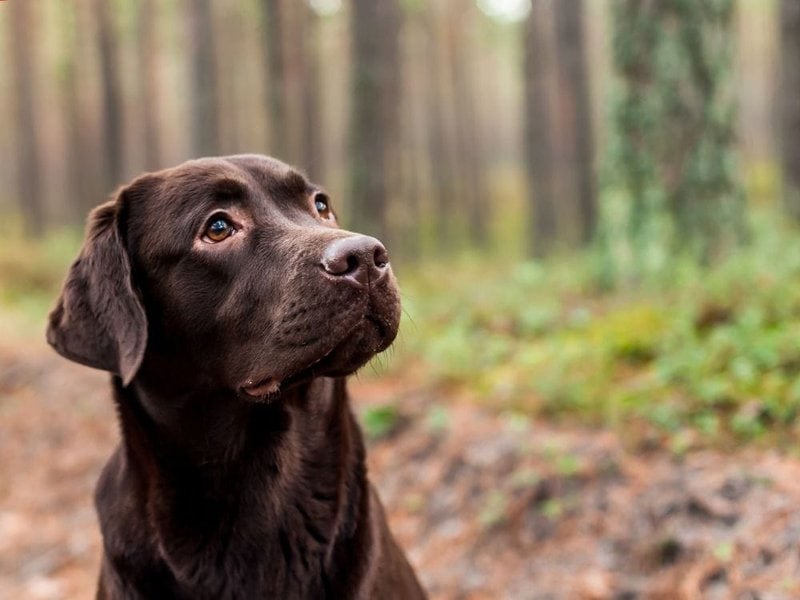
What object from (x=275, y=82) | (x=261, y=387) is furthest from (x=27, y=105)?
(x=261, y=387)

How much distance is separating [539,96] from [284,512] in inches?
499

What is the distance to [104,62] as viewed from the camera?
22.2 metres

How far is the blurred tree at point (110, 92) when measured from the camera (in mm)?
21438

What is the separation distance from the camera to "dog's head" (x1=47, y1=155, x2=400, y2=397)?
9.29 ft

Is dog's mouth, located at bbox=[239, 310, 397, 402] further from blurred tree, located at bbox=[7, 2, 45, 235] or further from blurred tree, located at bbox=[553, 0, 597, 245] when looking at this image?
blurred tree, located at bbox=[7, 2, 45, 235]

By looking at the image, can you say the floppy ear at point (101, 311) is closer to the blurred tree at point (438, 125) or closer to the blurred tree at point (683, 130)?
the blurred tree at point (683, 130)

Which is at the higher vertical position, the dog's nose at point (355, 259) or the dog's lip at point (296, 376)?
the dog's nose at point (355, 259)

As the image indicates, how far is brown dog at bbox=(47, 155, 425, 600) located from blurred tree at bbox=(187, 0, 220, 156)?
10.7 meters

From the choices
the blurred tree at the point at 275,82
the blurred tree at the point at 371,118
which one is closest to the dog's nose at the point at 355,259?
the blurred tree at the point at 371,118

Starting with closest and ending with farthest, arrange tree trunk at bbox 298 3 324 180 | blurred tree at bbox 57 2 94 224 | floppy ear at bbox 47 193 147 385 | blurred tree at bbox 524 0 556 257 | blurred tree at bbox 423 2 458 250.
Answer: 1. floppy ear at bbox 47 193 147 385
2. blurred tree at bbox 524 0 556 257
3. tree trunk at bbox 298 3 324 180
4. blurred tree at bbox 57 2 94 224
5. blurred tree at bbox 423 2 458 250

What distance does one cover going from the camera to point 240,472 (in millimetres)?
3201

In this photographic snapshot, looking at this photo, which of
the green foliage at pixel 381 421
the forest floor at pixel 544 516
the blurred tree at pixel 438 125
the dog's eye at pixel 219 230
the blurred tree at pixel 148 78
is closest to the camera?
the dog's eye at pixel 219 230

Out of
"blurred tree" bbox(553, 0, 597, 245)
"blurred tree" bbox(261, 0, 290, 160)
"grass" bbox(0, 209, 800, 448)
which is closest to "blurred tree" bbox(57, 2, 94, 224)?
"blurred tree" bbox(261, 0, 290, 160)

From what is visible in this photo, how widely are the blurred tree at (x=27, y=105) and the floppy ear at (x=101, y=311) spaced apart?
24589 mm
